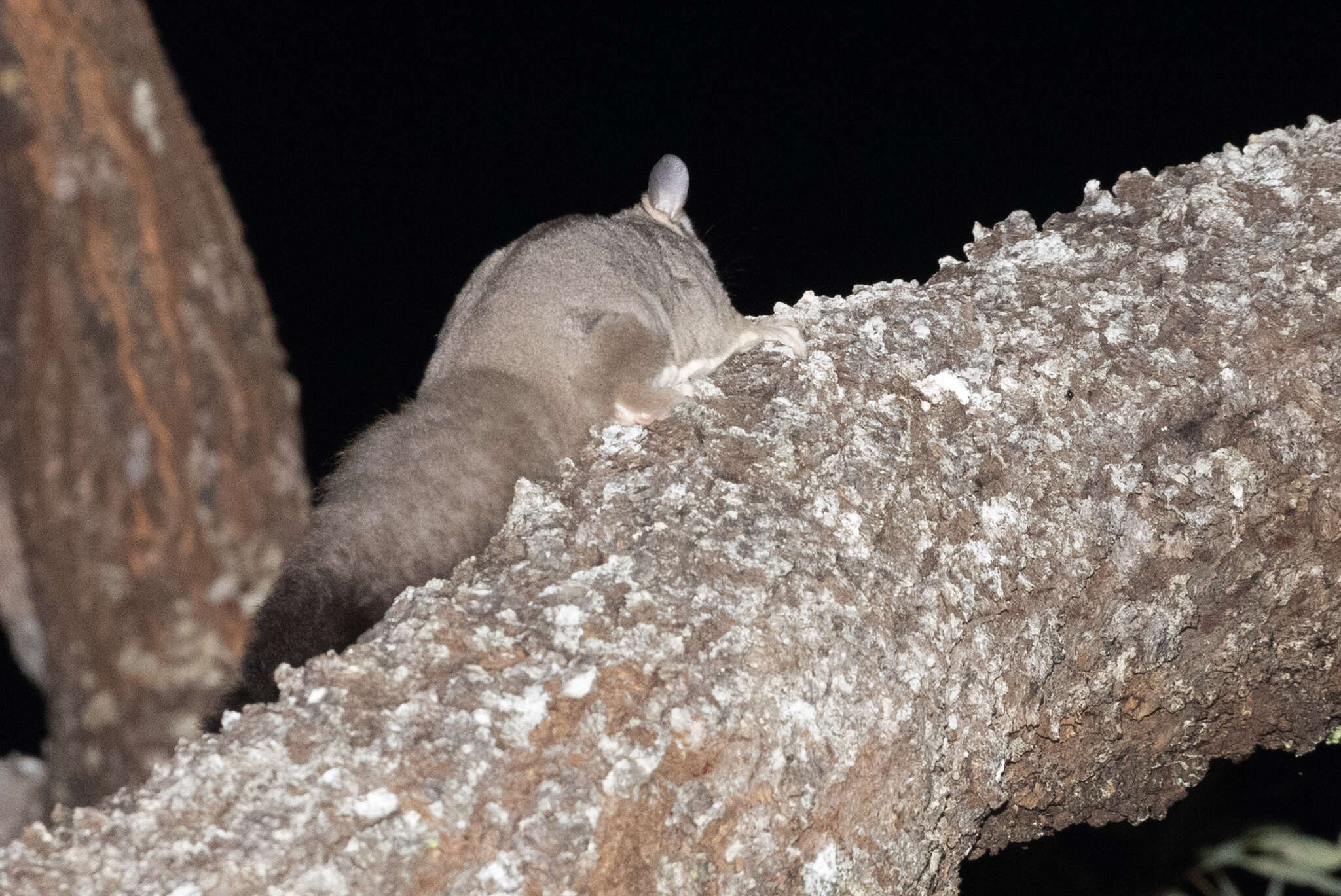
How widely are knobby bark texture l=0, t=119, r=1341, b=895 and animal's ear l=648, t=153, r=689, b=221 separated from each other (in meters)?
0.90

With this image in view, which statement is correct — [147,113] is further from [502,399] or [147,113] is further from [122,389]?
[502,399]

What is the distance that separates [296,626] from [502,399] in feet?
1.96

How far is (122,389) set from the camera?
3387 millimetres

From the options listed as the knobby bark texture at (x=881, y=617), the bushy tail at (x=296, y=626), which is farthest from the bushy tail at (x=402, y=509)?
the knobby bark texture at (x=881, y=617)

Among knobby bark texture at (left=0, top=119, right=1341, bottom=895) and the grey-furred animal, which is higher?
the grey-furred animal

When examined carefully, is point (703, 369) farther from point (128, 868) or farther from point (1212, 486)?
point (128, 868)

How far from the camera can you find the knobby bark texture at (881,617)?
1.28 m

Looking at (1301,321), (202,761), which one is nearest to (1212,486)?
(1301,321)

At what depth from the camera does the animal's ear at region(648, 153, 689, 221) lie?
2918mm

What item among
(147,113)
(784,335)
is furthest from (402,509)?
(147,113)

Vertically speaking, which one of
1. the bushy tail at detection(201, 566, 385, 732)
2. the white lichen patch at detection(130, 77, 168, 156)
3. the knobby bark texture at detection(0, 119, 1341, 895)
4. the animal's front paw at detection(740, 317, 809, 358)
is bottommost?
the knobby bark texture at detection(0, 119, 1341, 895)

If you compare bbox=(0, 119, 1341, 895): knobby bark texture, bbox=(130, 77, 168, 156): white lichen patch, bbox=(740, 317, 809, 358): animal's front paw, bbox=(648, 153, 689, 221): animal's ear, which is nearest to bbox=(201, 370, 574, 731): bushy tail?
bbox=(0, 119, 1341, 895): knobby bark texture

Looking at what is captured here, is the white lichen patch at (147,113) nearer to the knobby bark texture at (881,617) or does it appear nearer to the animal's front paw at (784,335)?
the animal's front paw at (784,335)

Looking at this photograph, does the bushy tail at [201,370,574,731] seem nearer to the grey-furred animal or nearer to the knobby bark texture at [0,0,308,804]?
the grey-furred animal
